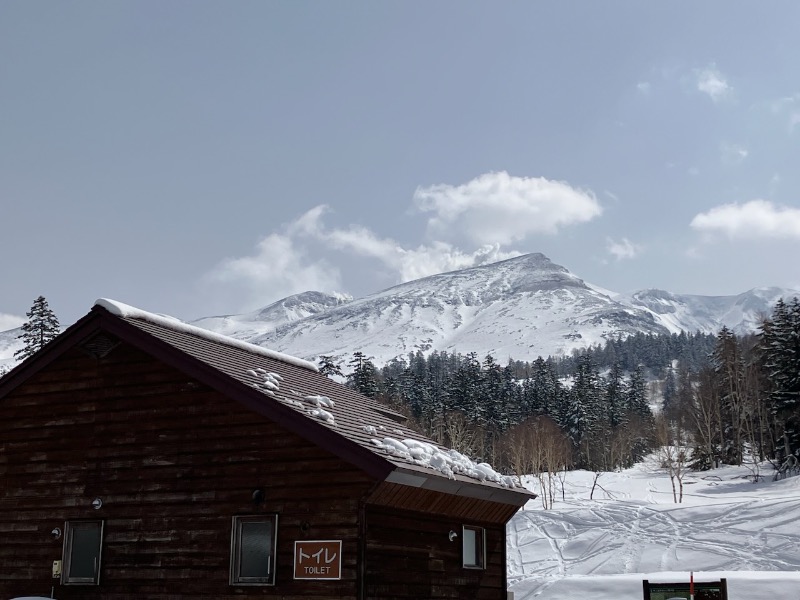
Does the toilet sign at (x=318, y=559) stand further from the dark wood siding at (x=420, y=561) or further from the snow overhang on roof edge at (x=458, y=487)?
the snow overhang on roof edge at (x=458, y=487)

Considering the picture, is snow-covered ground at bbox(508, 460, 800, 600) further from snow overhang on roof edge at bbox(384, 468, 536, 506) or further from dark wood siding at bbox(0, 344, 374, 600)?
dark wood siding at bbox(0, 344, 374, 600)

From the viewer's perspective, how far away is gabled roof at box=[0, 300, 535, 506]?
13555 millimetres

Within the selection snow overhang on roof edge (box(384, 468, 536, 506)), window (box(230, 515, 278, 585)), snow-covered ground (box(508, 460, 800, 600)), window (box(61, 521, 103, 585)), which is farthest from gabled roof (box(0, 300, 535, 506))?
snow-covered ground (box(508, 460, 800, 600))

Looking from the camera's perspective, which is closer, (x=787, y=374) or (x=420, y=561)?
(x=420, y=561)

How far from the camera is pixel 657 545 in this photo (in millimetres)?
44719

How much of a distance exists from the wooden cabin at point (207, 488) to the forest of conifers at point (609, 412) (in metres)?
53.9

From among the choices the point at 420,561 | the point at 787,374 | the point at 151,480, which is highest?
the point at 787,374

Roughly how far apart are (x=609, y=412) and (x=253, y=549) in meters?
109

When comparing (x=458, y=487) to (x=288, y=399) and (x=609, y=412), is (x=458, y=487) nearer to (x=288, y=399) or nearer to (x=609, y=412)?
(x=288, y=399)

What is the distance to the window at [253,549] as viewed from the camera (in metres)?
13.8

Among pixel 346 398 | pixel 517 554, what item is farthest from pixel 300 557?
pixel 517 554

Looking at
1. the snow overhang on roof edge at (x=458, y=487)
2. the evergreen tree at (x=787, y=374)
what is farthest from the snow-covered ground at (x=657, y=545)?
the snow overhang on roof edge at (x=458, y=487)

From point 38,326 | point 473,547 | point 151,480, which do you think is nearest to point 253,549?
point 151,480

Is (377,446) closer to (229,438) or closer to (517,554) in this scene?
(229,438)
